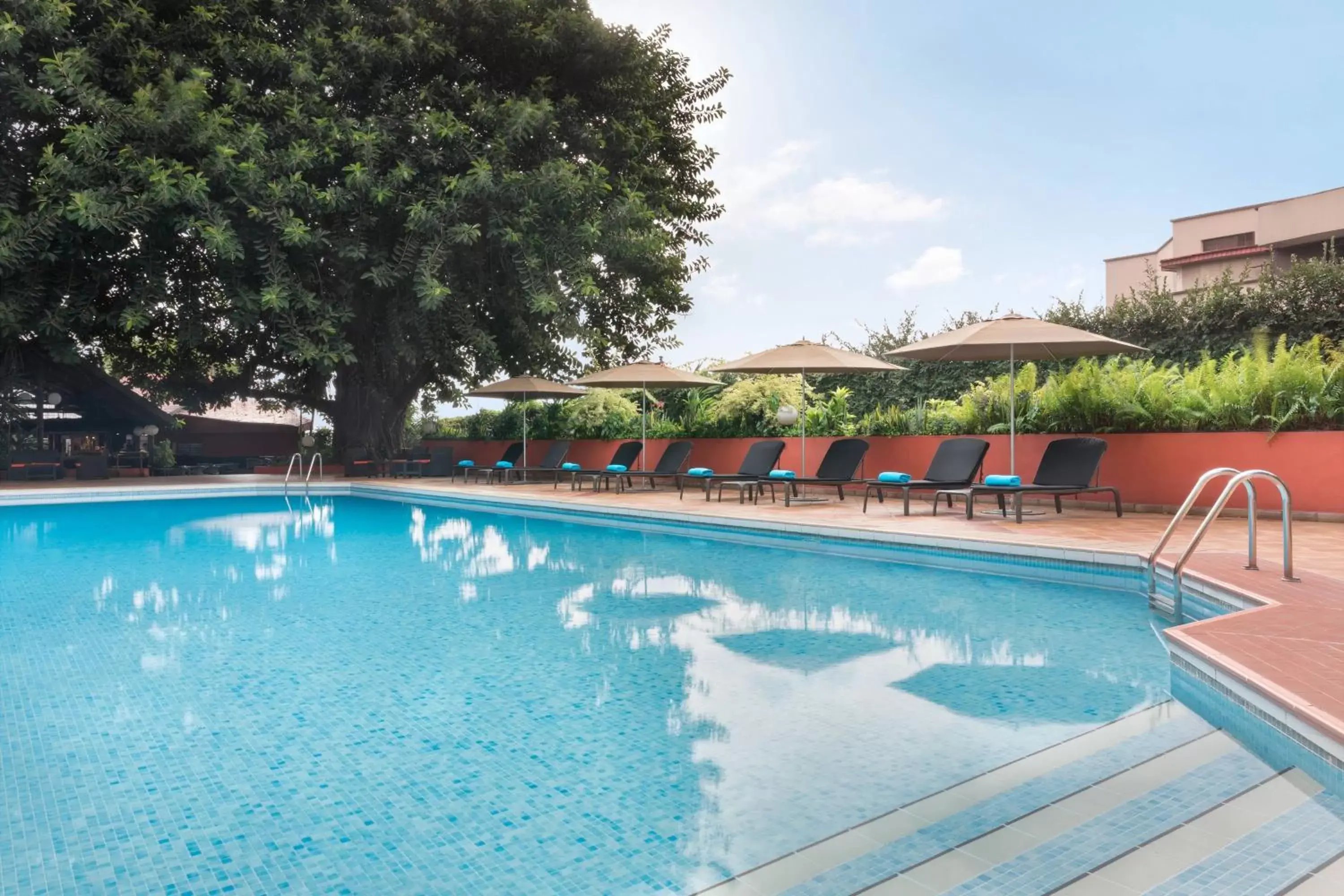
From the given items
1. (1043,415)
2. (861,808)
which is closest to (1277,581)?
(861,808)

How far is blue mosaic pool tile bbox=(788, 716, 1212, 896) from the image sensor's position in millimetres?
2154

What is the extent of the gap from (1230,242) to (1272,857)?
45.6 meters

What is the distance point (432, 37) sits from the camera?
15625mm

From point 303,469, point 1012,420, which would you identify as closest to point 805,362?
point 1012,420

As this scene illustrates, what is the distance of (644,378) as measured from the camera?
1365cm

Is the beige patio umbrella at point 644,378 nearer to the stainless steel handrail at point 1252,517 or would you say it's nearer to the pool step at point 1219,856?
the stainless steel handrail at point 1252,517

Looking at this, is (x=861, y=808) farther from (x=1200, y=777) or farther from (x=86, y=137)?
(x=86, y=137)

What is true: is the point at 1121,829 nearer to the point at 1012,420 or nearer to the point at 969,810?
the point at 969,810

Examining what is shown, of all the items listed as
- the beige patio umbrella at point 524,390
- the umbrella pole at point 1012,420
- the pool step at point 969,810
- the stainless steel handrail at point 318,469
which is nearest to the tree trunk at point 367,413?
the stainless steel handrail at point 318,469

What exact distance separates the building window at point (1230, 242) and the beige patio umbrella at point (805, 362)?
3566cm

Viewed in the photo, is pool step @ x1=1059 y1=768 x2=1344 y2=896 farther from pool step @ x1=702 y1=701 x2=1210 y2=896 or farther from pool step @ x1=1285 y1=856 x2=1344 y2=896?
pool step @ x1=702 y1=701 x2=1210 y2=896

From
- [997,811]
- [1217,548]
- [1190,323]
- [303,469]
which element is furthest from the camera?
[303,469]

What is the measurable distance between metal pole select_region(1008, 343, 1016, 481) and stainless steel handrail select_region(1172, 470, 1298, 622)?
13.9 ft

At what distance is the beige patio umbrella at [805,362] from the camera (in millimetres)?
11203
